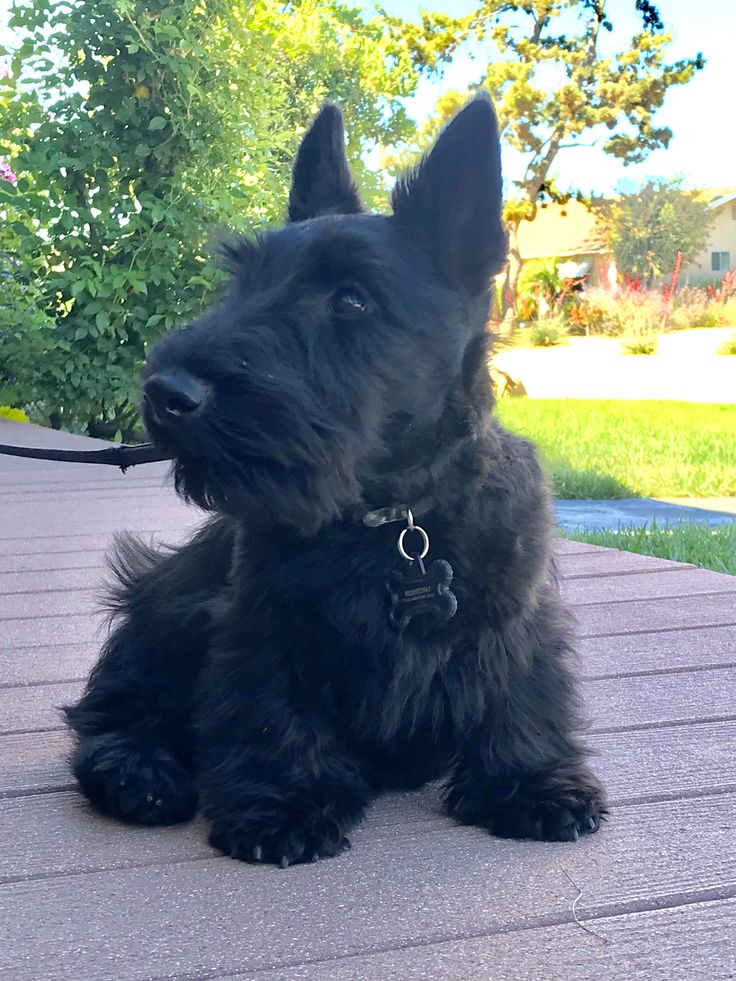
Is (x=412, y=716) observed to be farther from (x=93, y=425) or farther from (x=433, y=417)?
(x=93, y=425)

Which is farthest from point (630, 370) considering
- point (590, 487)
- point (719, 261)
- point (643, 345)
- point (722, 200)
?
point (719, 261)

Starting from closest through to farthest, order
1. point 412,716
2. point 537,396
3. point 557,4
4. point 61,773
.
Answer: point 412,716 < point 61,773 < point 537,396 < point 557,4

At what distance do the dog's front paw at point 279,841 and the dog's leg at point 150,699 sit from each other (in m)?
0.17

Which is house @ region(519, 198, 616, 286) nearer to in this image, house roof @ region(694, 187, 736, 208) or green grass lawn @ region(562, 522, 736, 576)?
house roof @ region(694, 187, 736, 208)

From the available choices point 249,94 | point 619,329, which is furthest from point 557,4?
point 249,94

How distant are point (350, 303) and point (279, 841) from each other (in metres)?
0.92

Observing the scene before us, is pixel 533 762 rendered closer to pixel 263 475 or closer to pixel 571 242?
pixel 263 475

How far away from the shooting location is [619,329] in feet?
81.1

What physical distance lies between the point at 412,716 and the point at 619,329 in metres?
24.1

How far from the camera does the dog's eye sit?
186cm

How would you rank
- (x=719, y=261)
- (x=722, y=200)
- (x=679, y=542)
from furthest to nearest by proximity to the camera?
1. (x=719, y=261)
2. (x=722, y=200)
3. (x=679, y=542)

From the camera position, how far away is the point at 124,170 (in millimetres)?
6840

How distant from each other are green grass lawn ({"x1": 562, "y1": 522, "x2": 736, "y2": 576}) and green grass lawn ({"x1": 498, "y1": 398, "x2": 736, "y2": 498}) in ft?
1.07

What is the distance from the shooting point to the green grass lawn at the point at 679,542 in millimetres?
4281
